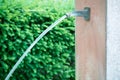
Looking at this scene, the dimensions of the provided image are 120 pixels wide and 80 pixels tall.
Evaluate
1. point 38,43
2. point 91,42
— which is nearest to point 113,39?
point 91,42

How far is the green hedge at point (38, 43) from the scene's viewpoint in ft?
17.5

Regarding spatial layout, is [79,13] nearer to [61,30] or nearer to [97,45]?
[97,45]

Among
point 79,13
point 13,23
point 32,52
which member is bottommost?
point 32,52

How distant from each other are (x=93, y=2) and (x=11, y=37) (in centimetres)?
354

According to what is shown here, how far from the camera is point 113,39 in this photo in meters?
1.82

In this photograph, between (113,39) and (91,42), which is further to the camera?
(91,42)

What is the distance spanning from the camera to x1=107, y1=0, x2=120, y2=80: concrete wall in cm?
181

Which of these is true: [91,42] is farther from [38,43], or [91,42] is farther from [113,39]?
[38,43]

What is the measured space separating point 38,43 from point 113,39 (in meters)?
3.83

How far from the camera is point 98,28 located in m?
1.92

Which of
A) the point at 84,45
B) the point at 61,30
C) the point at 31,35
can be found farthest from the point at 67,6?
the point at 84,45

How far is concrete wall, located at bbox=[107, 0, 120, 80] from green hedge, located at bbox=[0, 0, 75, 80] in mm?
3588

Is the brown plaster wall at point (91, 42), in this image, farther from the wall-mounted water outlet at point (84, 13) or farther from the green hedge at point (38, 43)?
the green hedge at point (38, 43)

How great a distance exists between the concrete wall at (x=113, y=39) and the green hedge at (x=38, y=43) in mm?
3588
